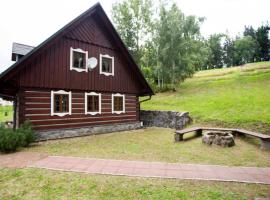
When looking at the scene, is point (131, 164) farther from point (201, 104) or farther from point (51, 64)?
point (201, 104)

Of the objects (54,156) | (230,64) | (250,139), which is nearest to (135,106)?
(250,139)

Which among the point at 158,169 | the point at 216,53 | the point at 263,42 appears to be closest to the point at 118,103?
the point at 158,169

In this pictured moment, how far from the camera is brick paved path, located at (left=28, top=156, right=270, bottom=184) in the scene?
18.6ft

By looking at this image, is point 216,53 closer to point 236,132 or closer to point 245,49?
point 245,49

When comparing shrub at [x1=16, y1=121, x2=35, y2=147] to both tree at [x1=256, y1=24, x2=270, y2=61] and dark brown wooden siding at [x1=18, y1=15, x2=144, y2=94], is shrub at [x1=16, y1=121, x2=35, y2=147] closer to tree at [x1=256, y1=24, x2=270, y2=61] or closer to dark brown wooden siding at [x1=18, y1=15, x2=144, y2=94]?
dark brown wooden siding at [x1=18, y1=15, x2=144, y2=94]

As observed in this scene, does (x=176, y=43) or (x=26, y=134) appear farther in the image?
(x=176, y=43)

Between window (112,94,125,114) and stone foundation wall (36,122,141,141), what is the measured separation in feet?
3.22

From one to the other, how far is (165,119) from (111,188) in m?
11.7

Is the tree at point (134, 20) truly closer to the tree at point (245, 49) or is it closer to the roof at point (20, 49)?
the roof at point (20, 49)

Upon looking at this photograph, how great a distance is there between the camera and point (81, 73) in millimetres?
12648

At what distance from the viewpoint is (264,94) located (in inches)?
813

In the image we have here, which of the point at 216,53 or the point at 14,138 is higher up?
the point at 216,53

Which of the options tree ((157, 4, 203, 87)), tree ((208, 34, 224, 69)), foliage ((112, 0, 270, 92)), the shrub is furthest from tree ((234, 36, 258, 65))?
the shrub

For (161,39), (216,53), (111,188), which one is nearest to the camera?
(111,188)
